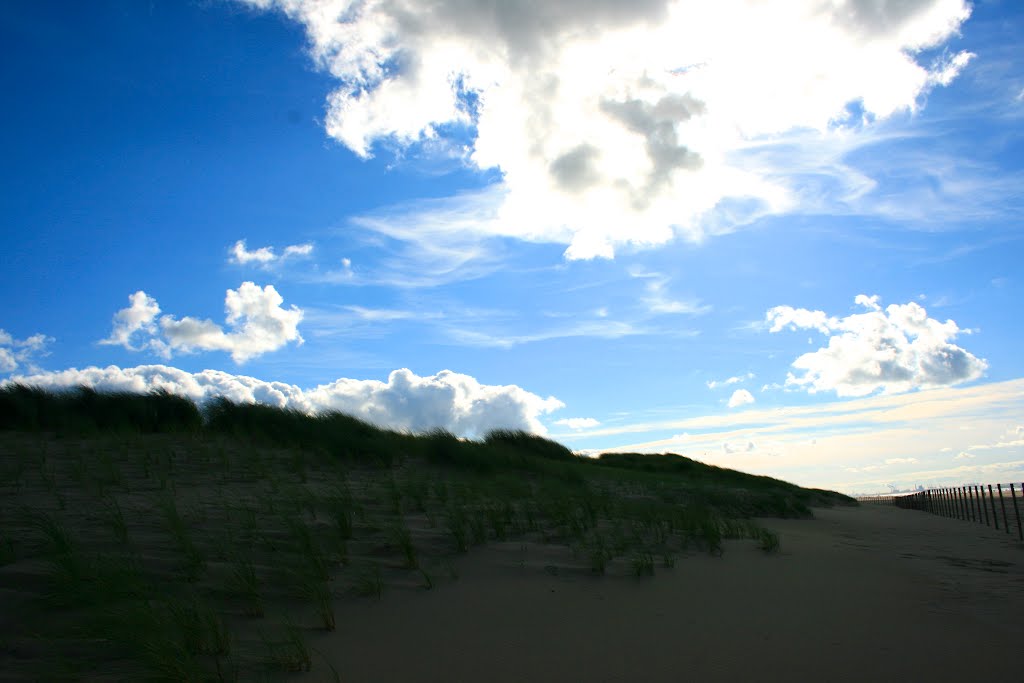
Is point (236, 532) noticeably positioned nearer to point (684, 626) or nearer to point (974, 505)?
point (684, 626)

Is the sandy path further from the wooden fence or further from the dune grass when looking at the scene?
the wooden fence

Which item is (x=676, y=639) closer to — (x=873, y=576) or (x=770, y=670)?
(x=770, y=670)

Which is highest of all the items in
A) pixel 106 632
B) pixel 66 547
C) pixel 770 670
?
pixel 66 547

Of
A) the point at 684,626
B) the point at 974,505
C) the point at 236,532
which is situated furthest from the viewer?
the point at 974,505

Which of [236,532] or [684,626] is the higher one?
[236,532]

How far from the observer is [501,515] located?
6957mm

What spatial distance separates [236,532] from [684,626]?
12.1 feet

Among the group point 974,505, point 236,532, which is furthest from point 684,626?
point 974,505

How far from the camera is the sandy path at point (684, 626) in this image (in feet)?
12.1

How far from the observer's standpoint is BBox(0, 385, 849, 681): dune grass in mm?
3568

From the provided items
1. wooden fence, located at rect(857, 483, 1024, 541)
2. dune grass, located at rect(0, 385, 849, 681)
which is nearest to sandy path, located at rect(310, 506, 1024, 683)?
dune grass, located at rect(0, 385, 849, 681)

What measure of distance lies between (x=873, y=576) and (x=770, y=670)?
10.7 ft

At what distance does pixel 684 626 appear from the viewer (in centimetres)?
441

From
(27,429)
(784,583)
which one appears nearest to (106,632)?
(784,583)
